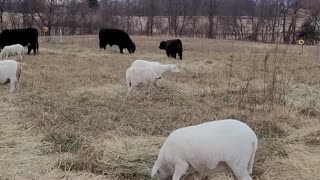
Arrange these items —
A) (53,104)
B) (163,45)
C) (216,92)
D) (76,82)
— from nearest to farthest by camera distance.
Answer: (53,104) → (216,92) → (76,82) → (163,45)

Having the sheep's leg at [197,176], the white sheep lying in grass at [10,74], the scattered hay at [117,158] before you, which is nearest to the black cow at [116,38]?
the white sheep lying in grass at [10,74]

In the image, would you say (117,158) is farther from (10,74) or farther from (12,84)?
(10,74)

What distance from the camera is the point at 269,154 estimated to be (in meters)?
5.96

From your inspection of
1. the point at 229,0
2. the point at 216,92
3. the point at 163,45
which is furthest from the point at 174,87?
the point at 229,0

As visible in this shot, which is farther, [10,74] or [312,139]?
[10,74]

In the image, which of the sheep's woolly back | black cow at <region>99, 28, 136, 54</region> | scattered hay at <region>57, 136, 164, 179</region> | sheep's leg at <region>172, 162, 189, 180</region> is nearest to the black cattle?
black cow at <region>99, 28, 136, 54</region>

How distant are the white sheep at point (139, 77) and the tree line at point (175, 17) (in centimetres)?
3554

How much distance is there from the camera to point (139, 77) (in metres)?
10.2

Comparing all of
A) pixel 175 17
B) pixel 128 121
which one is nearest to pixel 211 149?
pixel 128 121

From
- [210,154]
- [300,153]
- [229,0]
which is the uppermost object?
[229,0]

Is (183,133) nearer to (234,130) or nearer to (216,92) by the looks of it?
(234,130)

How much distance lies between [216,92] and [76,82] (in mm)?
3631

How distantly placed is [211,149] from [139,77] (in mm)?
5751

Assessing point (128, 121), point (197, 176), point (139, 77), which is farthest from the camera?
point (139, 77)
